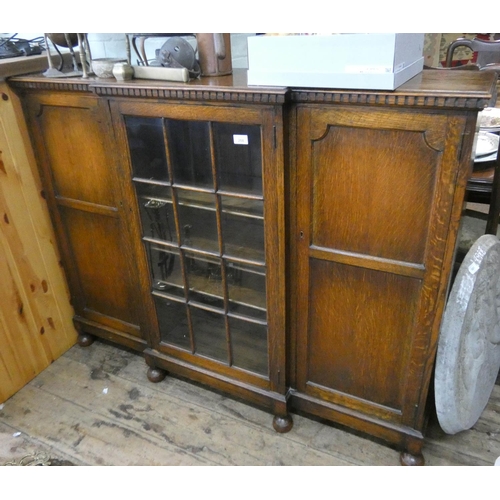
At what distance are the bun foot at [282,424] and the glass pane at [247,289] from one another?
40cm

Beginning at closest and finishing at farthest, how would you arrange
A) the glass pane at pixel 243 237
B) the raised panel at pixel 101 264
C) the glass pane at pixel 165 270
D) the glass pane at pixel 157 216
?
the glass pane at pixel 243 237 < the glass pane at pixel 157 216 < the glass pane at pixel 165 270 < the raised panel at pixel 101 264

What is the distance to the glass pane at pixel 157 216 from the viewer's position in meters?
1.56

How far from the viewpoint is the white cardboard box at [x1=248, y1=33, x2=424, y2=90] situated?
107 centimetres

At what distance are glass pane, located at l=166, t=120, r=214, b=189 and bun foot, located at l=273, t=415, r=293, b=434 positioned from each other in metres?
0.87

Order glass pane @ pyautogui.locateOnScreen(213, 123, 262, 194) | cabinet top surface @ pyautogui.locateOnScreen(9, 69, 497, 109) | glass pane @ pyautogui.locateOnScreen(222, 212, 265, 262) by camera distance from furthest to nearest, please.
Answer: glass pane @ pyautogui.locateOnScreen(222, 212, 265, 262) → glass pane @ pyautogui.locateOnScreen(213, 123, 262, 194) → cabinet top surface @ pyautogui.locateOnScreen(9, 69, 497, 109)

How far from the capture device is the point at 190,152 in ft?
4.65

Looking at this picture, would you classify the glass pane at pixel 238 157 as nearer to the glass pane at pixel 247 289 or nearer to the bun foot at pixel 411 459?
the glass pane at pixel 247 289

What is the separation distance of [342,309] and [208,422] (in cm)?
71

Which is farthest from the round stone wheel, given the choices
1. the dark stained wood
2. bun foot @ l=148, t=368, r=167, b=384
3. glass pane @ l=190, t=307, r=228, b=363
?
bun foot @ l=148, t=368, r=167, b=384

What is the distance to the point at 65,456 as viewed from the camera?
161 centimetres

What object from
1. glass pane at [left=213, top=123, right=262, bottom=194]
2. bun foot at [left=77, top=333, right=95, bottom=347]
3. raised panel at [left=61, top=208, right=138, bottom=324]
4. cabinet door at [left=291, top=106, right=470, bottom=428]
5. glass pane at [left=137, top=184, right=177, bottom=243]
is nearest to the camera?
cabinet door at [left=291, top=106, right=470, bottom=428]

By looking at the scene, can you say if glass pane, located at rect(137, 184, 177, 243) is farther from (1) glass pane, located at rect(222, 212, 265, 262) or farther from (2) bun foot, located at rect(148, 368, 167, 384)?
(2) bun foot, located at rect(148, 368, 167, 384)

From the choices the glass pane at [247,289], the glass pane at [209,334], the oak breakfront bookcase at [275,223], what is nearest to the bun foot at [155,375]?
the oak breakfront bookcase at [275,223]

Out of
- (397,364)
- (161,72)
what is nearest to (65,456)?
(397,364)
